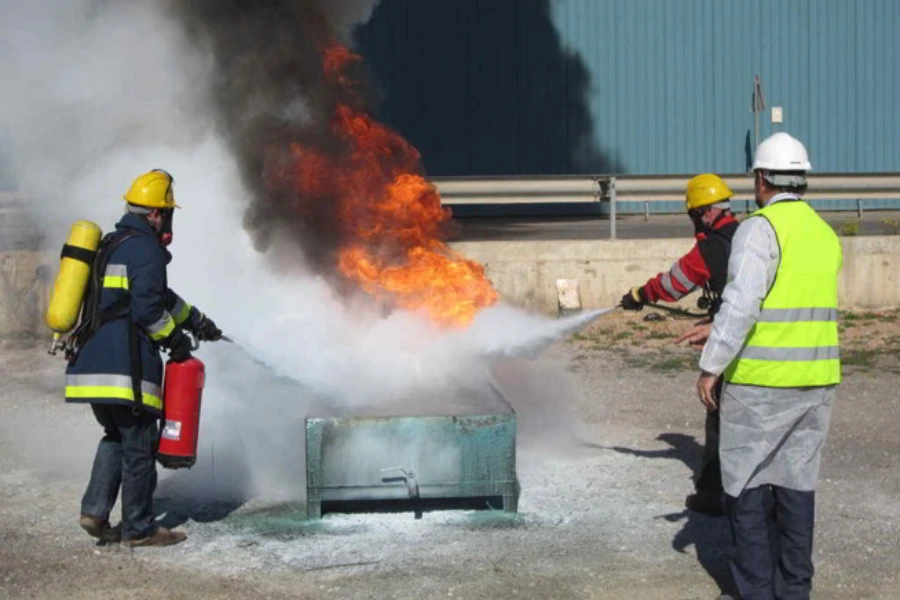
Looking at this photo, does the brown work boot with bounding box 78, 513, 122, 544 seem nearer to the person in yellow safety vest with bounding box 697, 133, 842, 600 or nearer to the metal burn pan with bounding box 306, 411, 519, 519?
the metal burn pan with bounding box 306, 411, 519, 519

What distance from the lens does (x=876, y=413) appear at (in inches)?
348

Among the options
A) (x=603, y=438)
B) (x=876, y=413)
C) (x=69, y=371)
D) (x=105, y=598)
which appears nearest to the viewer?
(x=105, y=598)

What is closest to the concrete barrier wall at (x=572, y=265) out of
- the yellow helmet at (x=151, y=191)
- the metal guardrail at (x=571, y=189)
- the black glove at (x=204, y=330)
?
the metal guardrail at (x=571, y=189)

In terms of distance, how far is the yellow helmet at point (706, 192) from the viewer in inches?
249

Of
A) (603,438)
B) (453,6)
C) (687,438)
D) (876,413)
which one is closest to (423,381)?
(603,438)

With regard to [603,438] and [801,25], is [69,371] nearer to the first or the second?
[603,438]

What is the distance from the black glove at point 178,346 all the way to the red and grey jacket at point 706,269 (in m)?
2.60

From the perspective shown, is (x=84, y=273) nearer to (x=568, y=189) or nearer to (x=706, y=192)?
(x=706, y=192)

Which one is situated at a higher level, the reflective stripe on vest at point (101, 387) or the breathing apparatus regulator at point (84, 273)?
the breathing apparatus regulator at point (84, 273)

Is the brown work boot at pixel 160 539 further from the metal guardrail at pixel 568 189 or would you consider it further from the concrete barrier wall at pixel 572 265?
the metal guardrail at pixel 568 189

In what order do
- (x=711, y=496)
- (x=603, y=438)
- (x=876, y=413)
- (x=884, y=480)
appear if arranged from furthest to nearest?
(x=876, y=413) → (x=603, y=438) → (x=884, y=480) → (x=711, y=496)

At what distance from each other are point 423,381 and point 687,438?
2002 millimetres

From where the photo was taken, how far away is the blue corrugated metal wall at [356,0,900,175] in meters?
18.4

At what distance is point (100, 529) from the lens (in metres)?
5.88
